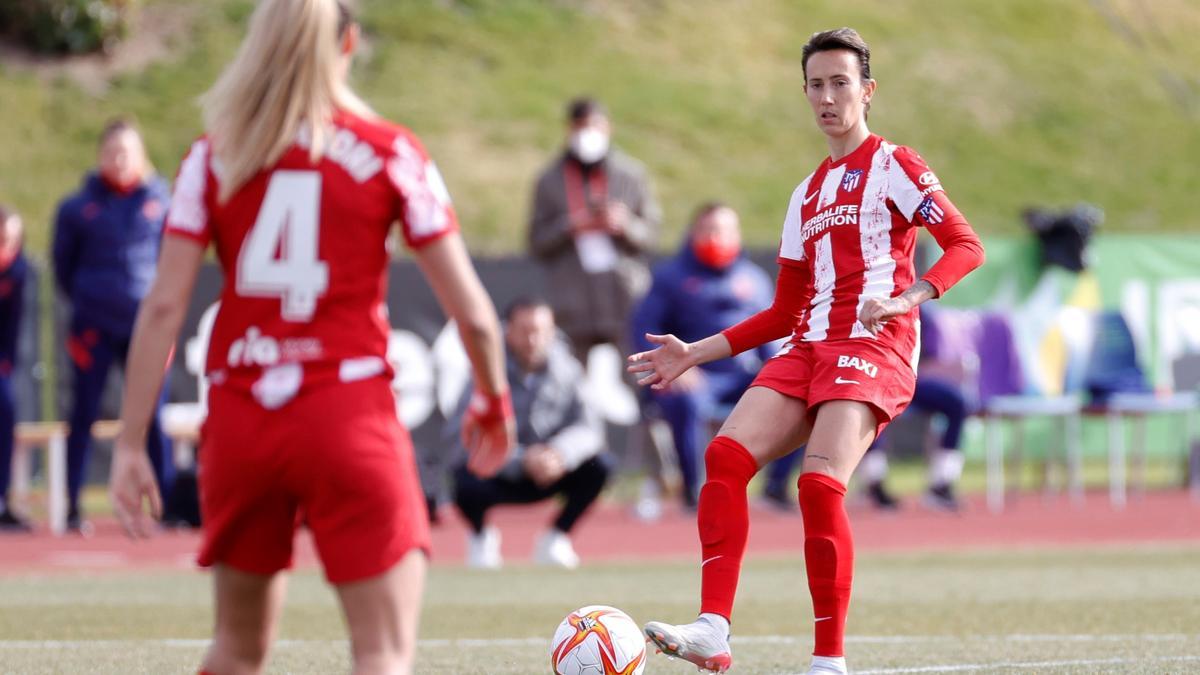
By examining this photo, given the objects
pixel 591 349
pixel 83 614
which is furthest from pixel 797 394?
pixel 591 349

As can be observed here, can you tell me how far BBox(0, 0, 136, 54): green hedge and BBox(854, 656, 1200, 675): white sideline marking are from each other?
82.7 feet

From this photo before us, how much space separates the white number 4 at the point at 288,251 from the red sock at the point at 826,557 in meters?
2.07

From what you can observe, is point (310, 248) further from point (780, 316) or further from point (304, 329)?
point (780, 316)

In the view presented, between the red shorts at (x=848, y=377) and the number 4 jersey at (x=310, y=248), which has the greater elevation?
the number 4 jersey at (x=310, y=248)

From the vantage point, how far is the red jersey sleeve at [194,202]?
12.6 ft

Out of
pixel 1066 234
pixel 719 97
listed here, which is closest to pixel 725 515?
pixel 1066 234

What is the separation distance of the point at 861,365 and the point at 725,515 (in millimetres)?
612

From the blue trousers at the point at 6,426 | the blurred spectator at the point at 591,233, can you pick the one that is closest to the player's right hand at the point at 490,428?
the blue trousers at the point at 6,426

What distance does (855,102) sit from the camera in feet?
18.6

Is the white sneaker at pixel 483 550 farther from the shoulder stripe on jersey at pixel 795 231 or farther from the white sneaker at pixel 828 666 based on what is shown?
the white sneaker at pixel 828 666

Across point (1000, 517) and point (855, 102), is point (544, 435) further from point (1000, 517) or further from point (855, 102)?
point (855, 102)

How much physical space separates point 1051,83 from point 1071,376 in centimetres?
1684

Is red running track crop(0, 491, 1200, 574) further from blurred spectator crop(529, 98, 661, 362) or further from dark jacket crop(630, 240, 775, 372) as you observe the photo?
blurred spectator crop(529, 98, 661, 362)

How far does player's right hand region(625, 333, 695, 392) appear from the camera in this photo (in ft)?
18.5
